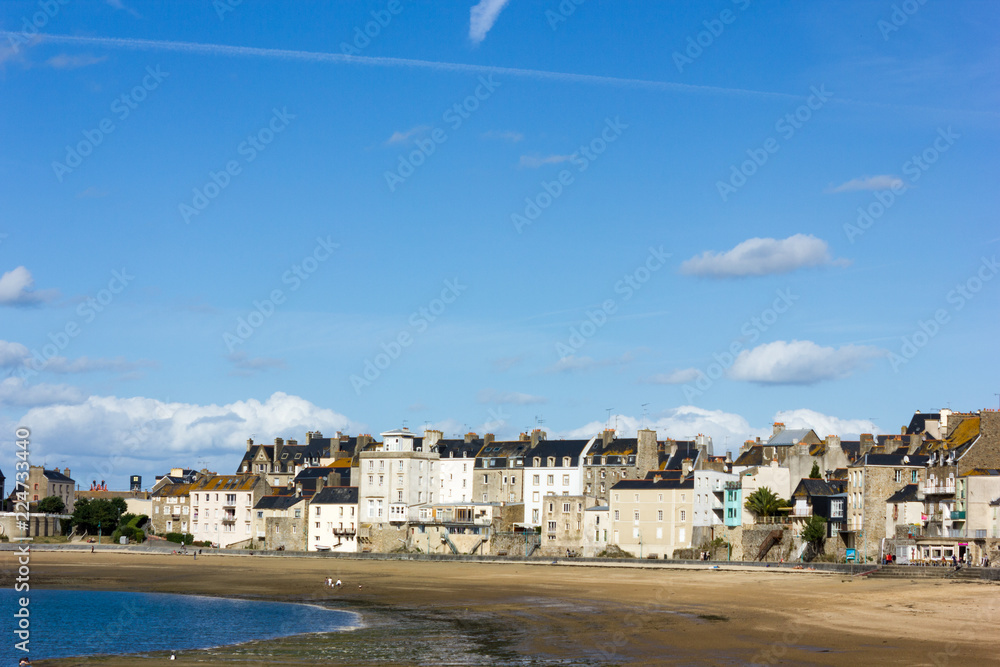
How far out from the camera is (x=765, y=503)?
7319 centimetres

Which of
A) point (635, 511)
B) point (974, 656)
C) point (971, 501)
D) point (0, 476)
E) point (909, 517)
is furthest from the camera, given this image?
point (0, 476)

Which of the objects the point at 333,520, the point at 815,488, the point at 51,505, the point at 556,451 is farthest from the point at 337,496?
the point at 815,488

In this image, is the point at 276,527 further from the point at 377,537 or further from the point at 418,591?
the point at 418,591

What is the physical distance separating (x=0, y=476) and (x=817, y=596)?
101173mm

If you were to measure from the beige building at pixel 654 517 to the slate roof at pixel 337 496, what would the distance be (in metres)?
22.0

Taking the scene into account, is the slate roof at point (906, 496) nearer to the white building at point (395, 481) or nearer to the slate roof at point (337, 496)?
the white building at point (395, 481)

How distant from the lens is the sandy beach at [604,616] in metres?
30.8

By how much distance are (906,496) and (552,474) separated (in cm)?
3170

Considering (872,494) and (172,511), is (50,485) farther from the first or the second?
(872,494)

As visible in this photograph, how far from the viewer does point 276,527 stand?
298ft

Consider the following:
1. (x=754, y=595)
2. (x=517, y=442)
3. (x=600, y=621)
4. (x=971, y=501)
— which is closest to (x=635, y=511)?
(x=517, y=442)

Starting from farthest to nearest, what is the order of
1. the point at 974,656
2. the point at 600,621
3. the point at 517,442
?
1. the point at 517,442
2. the point at 600,621
3. the point at 974,656

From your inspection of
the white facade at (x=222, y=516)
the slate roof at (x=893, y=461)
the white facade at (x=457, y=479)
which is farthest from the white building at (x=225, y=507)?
the slate roof at (x=893, y=461)

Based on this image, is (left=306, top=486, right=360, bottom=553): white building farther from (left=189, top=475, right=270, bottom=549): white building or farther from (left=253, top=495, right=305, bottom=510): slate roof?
(left=189, top=475, right=270, bottom=549): white building
